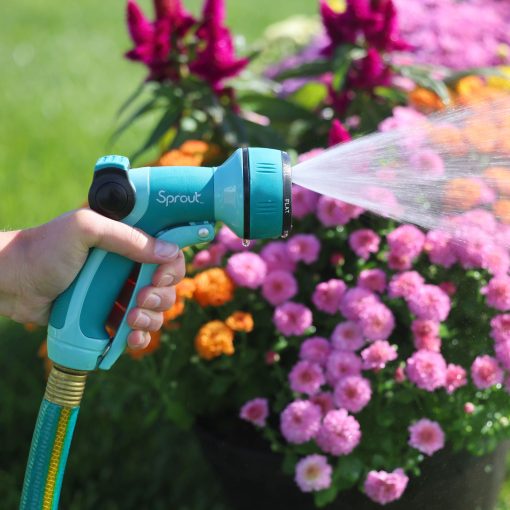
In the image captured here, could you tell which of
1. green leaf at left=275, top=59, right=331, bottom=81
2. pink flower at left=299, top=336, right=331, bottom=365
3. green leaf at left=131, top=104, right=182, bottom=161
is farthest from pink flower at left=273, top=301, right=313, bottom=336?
green leaf at left=275, top=59, right=331, bottom=81

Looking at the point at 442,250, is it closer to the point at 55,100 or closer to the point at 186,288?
the point at 186,288

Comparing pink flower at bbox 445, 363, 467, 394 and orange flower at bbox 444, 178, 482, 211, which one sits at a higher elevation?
orange flower at bbox 444, 178, 482, 211

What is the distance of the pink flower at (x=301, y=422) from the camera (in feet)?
5.67

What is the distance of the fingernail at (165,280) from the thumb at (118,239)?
5cm

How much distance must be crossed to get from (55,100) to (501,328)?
4135mm

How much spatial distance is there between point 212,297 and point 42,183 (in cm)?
252

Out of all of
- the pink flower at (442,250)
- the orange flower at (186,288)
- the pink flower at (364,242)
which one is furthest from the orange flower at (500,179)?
the orange flower at (186,288)

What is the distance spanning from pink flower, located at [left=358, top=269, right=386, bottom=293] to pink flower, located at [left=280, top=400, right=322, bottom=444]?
0.98ft

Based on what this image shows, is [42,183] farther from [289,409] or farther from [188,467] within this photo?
[289,409]

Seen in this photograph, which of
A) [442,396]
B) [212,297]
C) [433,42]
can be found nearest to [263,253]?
[212,297]

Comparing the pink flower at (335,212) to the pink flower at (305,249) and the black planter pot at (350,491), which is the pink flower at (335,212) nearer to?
the pink flower at (305,249)

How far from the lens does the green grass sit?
4.10 m

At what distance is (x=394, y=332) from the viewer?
1.96 meters

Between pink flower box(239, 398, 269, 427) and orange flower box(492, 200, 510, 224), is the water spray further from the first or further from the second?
orange flower box(492, 200, 510, 224)
